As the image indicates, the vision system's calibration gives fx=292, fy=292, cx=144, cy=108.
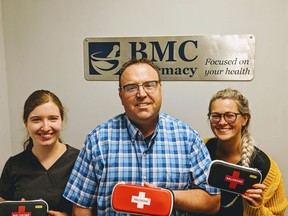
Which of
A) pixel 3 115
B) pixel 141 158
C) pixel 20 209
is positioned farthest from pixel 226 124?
pixel 3 115

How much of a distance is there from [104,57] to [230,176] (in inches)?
40.5

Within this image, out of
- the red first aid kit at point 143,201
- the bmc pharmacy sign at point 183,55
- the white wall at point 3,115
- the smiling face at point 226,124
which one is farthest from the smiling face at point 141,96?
the white wall at point 3,115

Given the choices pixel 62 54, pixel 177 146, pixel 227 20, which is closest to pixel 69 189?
pixel 177 146

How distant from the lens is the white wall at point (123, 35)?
1.59m

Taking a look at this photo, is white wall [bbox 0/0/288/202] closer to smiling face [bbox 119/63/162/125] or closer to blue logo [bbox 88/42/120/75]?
blue logo [bbox 88/42/120/75]

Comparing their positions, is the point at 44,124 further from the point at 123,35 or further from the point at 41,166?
the point at 123,35

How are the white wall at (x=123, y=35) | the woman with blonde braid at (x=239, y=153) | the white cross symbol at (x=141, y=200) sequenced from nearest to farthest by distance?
the white cross symbol at (x=141, y=200) → the woman with blonde braid at (x=239, y=153) → the white wall at (x=123, y=35)

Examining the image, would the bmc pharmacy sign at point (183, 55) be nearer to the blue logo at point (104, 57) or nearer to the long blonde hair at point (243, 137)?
the blue logo at point (104, 57)

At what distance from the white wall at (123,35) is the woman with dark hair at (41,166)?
564 mm

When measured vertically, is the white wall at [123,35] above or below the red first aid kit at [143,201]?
above

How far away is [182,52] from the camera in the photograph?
166cm

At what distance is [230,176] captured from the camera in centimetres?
103

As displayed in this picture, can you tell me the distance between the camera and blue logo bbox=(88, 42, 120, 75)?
171 centimetres

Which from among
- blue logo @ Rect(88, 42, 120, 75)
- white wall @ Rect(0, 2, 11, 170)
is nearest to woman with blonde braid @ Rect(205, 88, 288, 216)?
blue logo @ Rect(88, 42, 120, 75)
